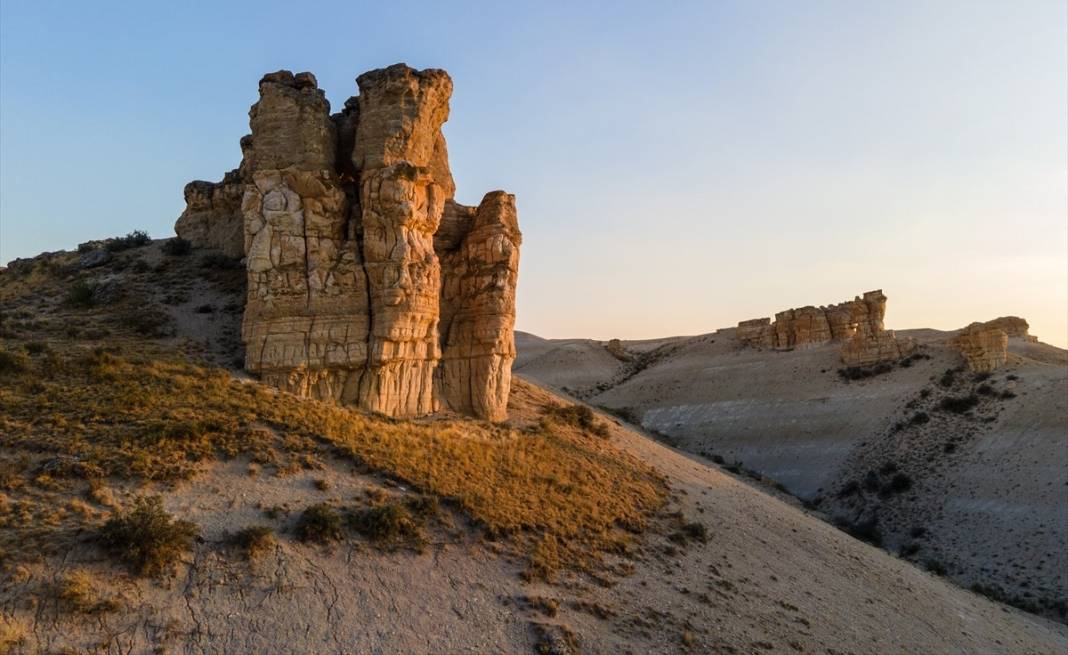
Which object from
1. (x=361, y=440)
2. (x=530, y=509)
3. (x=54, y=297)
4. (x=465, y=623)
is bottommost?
(x=465, y=623)

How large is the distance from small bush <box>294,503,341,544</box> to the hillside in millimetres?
46

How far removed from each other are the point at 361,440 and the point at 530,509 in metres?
4.78

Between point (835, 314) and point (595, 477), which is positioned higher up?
point (835, 314)

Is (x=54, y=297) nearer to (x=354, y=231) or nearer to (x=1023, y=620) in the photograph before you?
(x=354, y=231)

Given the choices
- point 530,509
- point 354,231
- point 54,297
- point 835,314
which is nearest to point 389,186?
point 354,231

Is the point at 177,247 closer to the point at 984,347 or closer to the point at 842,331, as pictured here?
the point at 984,347

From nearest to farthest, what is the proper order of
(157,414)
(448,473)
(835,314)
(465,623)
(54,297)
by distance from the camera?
(465,623) < (157,414) < (448,473) < (54,297) < (835,314)

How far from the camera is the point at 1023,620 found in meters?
23.1

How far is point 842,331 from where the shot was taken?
192 ft

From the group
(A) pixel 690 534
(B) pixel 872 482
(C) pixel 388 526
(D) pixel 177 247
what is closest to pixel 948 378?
(B) pixel 872 482

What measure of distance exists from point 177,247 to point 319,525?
20.2 meters

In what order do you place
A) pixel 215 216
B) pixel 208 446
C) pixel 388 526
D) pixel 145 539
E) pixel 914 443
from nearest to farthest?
pixel 145 539 < pixel 388 526 < pixel 208 446 < pixel 215 216 < pixel 914 443

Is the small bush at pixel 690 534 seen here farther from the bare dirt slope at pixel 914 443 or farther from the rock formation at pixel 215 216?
the rock formation at pixel 215 216

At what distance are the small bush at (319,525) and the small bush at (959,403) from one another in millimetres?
38880
